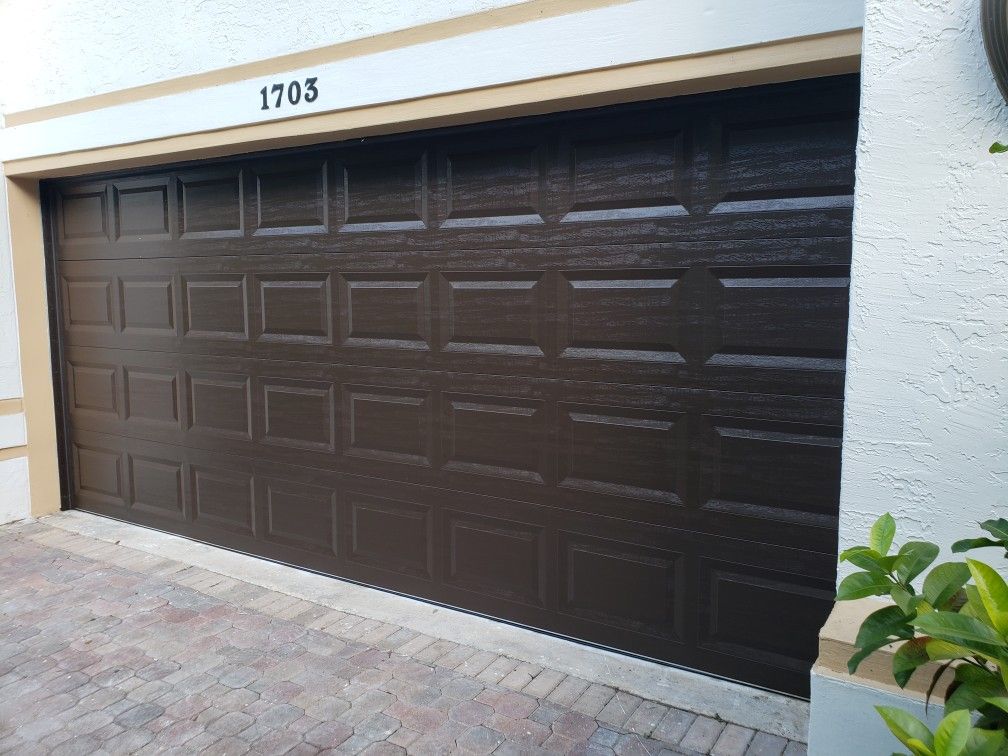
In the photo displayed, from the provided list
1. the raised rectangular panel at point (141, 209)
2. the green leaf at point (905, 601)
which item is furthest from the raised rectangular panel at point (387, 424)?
the green leaf at point (905, 601)

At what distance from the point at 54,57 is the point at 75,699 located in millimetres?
4083

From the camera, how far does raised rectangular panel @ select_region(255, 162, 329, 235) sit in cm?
452

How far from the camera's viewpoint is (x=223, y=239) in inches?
196

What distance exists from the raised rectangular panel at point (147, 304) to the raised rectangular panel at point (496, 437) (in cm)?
236

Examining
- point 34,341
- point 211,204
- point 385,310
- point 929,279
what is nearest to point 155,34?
point 211,204

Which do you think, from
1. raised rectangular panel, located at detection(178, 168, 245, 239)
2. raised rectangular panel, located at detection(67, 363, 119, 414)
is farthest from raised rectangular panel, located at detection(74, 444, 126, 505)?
raised rectangular panel, located at detection(178, 168, 245, 239)

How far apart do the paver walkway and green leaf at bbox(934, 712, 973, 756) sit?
2113 mm

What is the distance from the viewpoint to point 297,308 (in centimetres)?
468

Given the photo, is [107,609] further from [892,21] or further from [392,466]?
[892,21]

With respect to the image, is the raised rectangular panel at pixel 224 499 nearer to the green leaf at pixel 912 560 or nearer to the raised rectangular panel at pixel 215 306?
the raised rectangular panel at pixel 215 306

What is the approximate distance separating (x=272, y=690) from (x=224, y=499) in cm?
195

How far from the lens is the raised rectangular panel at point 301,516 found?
4.67 m

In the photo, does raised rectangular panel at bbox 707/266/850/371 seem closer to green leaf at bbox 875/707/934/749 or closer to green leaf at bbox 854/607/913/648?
green leaf at bbox 854/607/913/648

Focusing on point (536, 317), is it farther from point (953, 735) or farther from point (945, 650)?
point (953, 735)
